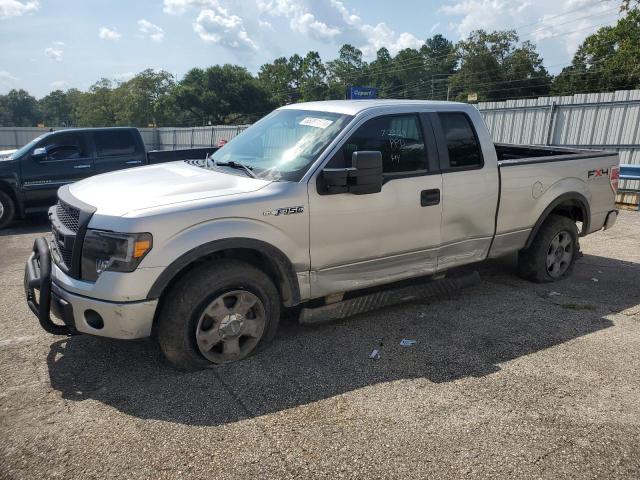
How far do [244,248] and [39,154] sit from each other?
7579 mm

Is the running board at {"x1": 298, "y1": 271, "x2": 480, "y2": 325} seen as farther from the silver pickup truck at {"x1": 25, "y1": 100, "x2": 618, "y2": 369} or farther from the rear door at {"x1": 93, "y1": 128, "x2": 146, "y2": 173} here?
the rear door at {"x1": 93, "y1": 128, "x2": 146, "y2": 173}

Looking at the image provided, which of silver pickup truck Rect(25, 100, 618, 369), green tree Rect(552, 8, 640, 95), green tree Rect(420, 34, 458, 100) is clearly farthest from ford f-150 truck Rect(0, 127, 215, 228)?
green tree Rect(420, 34, 458, 100)

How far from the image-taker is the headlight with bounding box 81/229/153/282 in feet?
10.5

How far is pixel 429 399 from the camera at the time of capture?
3.38 m

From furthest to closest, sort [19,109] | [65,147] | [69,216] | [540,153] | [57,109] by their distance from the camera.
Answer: [57,109], [19,109], [65,147], [540,153], [69,216]

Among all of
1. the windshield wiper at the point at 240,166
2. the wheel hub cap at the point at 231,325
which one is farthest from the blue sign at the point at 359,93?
the wheel hub cap at the point at 231,325

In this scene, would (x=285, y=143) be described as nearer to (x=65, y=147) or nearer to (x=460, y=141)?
(x=460, y=141)

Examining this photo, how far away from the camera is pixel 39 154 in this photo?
946cm

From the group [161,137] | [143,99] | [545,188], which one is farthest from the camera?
[143,99]

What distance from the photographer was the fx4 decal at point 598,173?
5809 mm

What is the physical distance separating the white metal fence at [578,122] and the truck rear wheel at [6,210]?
42.6 ft

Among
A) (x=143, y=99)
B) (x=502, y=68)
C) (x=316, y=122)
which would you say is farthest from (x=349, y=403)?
(x=143, y=99)

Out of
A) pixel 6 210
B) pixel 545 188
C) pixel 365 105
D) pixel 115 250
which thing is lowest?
pixel 6 210

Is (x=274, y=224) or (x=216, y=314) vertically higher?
(x=274, y=224)
